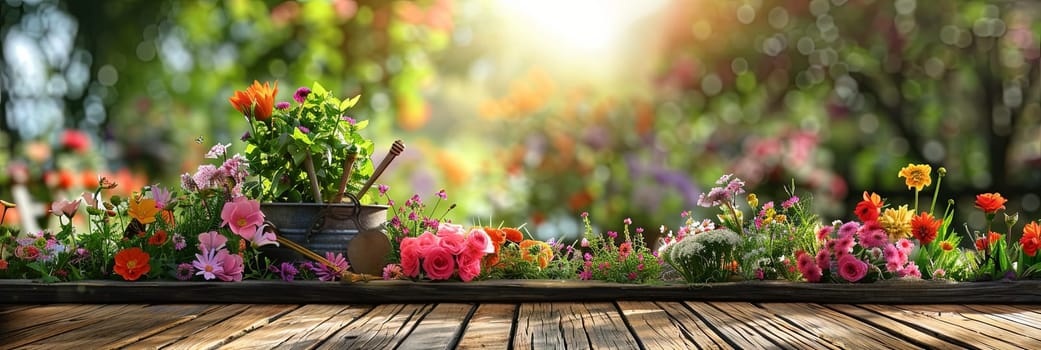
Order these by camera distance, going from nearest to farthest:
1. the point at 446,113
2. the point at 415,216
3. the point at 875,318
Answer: the point at 875,318, the point at 415,216, the point at 446,113

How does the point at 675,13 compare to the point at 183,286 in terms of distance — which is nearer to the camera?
the point at 183,286

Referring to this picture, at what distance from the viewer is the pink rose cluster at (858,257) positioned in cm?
297

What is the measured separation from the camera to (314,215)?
310cm

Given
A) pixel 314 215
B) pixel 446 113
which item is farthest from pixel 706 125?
pixel 446 113

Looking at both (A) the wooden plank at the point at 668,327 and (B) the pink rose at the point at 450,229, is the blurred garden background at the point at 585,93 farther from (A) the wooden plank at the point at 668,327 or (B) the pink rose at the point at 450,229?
(A) the wooden plank at the point at 668,327

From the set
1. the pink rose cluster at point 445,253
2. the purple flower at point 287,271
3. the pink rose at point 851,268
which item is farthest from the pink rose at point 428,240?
the pink rose at point 851,268

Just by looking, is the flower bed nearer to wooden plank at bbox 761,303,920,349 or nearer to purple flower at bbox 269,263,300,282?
purple flower at bbox 269,263,300,282

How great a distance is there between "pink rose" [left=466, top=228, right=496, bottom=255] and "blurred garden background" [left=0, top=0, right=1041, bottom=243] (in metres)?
2.48

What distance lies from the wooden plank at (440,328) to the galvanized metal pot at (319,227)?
0.42 m

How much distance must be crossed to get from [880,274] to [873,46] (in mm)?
3586

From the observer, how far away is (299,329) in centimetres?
232

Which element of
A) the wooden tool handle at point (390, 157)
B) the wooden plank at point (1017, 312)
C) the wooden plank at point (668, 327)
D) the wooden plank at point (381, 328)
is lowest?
the wooden plank at point (1017, 312)

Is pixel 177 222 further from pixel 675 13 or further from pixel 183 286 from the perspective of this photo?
pixel 675 13

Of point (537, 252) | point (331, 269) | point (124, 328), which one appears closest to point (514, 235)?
point (537, 252)
